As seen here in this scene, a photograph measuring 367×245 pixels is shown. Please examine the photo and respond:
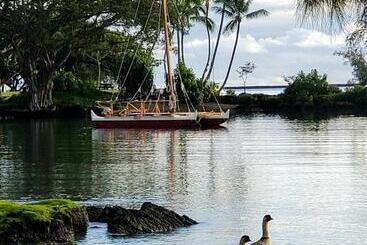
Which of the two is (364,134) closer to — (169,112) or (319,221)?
(169,112)

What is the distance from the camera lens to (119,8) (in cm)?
8869

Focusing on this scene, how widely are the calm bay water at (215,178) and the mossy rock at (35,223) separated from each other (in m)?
0.73

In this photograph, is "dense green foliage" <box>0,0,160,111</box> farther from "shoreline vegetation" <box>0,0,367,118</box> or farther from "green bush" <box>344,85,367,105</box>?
"green bush" <box>344,85,367,105</box>

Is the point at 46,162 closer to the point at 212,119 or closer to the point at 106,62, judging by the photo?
the point at 212,119

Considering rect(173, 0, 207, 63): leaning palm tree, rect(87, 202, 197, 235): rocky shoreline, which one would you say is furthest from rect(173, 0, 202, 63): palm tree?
rect(87, 202, 197, 235): rocky shoreline

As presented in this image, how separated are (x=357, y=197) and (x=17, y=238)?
43.2 feet

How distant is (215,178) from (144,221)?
42.8 feet

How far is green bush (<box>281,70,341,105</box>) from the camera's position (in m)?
114

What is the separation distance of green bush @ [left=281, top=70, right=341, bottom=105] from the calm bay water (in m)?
47.4

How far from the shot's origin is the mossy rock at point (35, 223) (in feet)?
66.9

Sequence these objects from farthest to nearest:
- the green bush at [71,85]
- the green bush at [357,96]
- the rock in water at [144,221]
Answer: the green bush at [357,96] → the green bush at [71,85] → the rock in water at [144,221]

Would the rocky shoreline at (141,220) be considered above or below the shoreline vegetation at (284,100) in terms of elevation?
below

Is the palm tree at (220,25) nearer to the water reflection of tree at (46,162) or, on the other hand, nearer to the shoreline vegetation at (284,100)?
the shoreline vegetation at (284,100)

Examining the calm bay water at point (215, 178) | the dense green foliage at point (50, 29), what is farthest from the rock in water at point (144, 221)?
the dense green foliage at point (50, 29)
